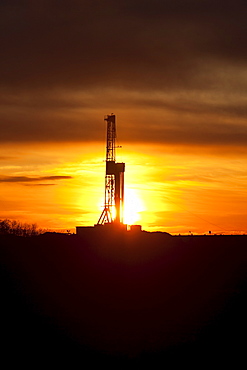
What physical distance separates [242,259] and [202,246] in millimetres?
9621

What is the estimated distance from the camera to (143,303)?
25500 millimetres

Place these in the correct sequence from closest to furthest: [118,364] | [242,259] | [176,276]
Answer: [118,364], [176,276], [242,259]

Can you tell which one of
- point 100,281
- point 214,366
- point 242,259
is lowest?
point 214,366

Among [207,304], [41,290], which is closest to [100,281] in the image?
[41,290]

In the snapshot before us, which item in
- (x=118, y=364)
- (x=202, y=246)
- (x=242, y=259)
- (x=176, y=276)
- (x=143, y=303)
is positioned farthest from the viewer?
(x=202, y=246)

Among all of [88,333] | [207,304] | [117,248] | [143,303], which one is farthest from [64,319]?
[117,248]

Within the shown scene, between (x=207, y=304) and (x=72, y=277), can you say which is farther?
(x=72, y=277)

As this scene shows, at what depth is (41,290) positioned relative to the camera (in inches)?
1081

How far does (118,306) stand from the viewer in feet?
81.2

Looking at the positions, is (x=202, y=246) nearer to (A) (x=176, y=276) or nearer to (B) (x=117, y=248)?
(B) (x=117, y=248)

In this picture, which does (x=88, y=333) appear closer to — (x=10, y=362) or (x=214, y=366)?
(x=10, y=362)

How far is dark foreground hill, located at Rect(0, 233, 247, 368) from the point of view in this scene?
19.1 m

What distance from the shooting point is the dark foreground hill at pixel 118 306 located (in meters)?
19.1

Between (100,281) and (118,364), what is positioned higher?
(100,281)
